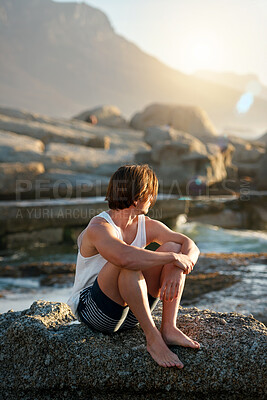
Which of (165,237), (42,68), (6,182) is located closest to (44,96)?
(42,68)

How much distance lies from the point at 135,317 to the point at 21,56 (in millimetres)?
131662

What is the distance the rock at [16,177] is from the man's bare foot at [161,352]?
917cm

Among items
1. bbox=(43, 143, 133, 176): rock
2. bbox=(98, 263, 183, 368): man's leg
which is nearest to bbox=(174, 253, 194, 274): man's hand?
bbox=(98, 263, 183, 368): man's leg

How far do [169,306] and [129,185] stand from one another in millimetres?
787

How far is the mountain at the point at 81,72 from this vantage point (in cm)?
11569

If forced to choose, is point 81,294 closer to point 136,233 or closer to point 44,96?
point 136,233

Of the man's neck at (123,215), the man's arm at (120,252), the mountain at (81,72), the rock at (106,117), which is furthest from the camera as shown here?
the mountain at (81,72)

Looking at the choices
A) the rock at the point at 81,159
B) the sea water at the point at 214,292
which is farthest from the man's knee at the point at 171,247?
the rock at the point at 81,159

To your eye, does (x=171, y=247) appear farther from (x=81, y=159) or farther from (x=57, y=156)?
(x=81, y=159)

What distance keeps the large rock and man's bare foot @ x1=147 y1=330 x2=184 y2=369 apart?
0.06 m

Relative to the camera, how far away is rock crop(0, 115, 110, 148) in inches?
675

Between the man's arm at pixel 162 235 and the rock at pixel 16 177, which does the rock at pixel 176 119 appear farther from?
the man's arm at pixel 162 235

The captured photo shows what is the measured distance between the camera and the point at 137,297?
7.87 feet

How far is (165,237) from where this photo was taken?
2803 millimetres
